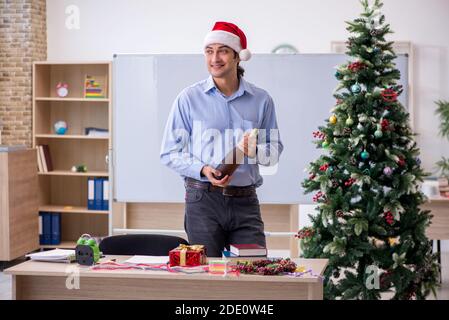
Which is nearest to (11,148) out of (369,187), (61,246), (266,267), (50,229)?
(50,229)

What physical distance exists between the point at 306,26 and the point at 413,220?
3.79 m

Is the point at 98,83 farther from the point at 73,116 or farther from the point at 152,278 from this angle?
the point at 152,278

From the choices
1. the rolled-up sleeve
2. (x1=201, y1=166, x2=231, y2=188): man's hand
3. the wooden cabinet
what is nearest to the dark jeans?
(x1=201, y1=166, x2=231, y2=188): man's hand

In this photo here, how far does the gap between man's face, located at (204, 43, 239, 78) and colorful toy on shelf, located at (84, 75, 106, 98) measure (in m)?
4.30

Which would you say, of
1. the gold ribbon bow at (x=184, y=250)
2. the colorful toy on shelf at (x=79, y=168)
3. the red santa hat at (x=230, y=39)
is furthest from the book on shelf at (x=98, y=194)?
the gold ribbon bow at (x=184, y=250)

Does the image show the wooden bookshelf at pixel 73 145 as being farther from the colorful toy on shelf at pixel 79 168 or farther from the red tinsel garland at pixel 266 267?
the red tinsel garland at pixel 266 267

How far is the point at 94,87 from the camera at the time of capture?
791cm

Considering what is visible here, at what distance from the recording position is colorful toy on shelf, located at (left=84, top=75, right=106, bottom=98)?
789 centimetres

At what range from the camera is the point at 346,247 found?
5020 mm

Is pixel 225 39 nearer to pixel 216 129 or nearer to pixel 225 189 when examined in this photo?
pixel 216 129

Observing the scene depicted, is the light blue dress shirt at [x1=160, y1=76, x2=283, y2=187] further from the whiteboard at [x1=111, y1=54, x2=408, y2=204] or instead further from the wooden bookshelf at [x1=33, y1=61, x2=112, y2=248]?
the wooden bookshelf at [x1=33, y1=61, x2=112, y2=248]

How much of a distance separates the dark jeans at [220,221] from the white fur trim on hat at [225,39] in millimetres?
733
